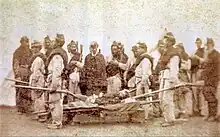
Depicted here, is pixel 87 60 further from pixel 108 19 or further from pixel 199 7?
pixel 199 7

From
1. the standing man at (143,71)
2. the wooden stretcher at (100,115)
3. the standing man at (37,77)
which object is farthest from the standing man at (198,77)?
Answer: the standing man at (37,77)

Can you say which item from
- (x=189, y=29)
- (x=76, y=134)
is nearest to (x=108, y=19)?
(x=189, y=29)

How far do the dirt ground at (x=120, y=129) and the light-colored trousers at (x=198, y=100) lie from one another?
0.11m

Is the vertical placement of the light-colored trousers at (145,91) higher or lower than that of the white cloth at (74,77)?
lower

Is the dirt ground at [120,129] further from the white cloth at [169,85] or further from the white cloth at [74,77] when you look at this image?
the white cloth at [74,77]

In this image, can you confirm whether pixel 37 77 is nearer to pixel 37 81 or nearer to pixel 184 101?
pixel 37 81

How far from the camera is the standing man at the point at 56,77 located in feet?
20.6

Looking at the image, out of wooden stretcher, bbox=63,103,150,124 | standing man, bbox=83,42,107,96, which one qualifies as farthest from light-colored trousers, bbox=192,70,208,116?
standing man, bbox=83,42,107,96

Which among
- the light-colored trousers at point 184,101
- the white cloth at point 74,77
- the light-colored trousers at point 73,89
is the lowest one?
the light-colored trousers at point 184,101

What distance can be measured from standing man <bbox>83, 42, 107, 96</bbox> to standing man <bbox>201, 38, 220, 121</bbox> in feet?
3.98

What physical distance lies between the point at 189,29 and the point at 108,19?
995mm

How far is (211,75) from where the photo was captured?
630cm

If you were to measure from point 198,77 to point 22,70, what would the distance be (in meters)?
2.14

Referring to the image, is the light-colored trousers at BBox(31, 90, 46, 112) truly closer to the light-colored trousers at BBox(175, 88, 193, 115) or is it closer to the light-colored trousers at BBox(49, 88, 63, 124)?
the light-colored trousers at BBox(49, 88, 63, 124)
